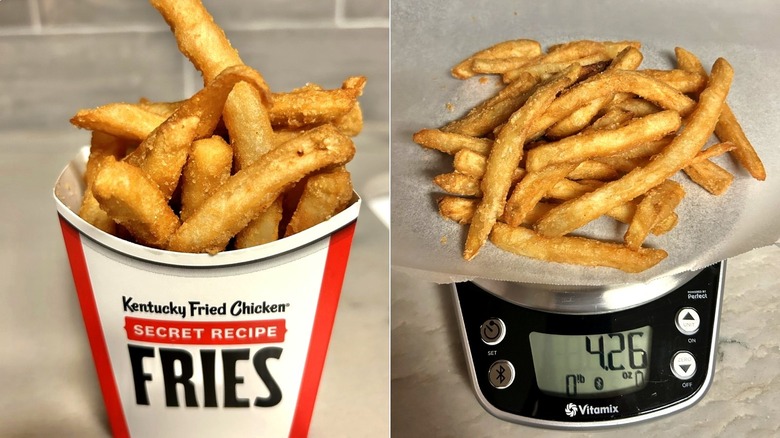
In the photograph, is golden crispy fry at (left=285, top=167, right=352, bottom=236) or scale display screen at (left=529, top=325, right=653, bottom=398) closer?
golden crispy fry at (left=285, top=167, right=352, bottom=236)

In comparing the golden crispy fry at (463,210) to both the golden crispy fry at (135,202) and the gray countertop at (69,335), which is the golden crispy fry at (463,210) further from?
the golden crispy fry at (135,202)

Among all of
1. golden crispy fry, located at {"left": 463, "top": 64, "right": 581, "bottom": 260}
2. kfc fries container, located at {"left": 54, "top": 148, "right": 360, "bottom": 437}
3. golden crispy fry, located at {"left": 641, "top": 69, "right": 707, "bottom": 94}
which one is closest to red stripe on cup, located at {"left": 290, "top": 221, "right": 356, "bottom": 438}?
kfc fries container, located at {"left": 54, "top": 148, "right": 360, "bottom": 437}

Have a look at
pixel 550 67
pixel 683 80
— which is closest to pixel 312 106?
pixel 550 67

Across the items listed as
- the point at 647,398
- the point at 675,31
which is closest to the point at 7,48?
the point at 647,398

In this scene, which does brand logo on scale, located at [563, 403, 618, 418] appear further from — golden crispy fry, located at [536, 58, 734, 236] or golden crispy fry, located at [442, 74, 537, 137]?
golden crispy fry, located at [442, 74, 537, 137]

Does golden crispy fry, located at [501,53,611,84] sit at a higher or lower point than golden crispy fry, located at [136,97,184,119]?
lower

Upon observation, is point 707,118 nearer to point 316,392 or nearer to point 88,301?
point 316,392
